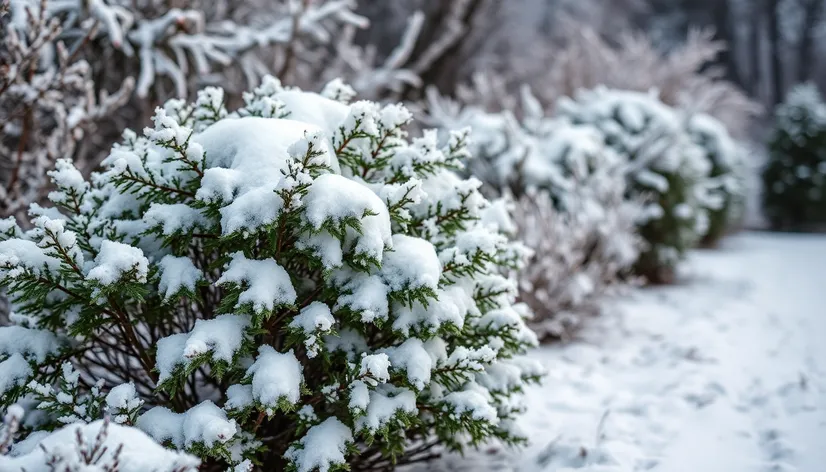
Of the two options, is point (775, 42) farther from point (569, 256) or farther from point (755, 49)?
point (569, 256)

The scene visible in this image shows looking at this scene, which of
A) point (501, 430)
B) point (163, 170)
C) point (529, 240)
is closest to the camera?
point (163, 170)

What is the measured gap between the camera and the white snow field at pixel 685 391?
2574 mm

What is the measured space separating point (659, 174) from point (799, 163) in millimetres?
7135

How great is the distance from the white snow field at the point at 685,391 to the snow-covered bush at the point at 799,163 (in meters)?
6.36

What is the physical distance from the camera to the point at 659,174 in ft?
19.4

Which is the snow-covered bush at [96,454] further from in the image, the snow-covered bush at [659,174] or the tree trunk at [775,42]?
the tree trunk at [775,42]

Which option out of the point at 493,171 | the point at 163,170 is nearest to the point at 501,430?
the point at 163,170

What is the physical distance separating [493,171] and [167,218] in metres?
3.66

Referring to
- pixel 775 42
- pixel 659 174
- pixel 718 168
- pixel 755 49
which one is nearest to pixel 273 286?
pixel 659 174

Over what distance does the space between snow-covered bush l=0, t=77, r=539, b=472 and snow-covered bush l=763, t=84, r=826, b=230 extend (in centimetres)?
1127

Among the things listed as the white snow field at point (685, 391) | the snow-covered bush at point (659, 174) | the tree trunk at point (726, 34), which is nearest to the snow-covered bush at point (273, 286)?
the white snow field at point (685, 391)

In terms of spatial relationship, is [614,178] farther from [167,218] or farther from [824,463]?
[167,218]

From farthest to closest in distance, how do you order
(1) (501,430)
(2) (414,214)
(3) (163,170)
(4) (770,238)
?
1. (4) (770,238)
2. (1) (501,430)
3. (2) (414,214)
4. (3) (163,170)

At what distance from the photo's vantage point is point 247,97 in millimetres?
2283
